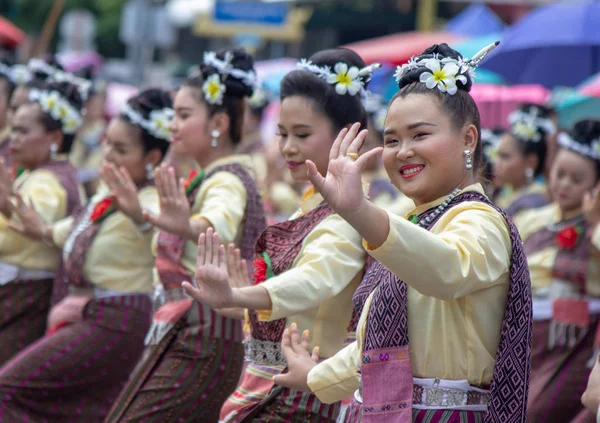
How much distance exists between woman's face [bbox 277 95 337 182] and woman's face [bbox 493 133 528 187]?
12.5 ft

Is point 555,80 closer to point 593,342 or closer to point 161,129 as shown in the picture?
point 593,342

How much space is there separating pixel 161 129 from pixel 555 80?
162 inches

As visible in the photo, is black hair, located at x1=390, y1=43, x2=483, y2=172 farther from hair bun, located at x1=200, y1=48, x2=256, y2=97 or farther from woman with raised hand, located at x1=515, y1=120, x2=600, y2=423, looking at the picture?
woman with raised hand, located at x1=515, y1=120, x2=600, y2=423

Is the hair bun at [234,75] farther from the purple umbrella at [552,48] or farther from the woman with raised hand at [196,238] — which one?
the purple umbrella at [552,48]

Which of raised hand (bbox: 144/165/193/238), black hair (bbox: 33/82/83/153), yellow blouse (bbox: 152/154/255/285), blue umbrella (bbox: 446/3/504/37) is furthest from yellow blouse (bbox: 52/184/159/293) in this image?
blue umbrella (bbox: 446/3/504/37)

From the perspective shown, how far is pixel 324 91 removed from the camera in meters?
3.99

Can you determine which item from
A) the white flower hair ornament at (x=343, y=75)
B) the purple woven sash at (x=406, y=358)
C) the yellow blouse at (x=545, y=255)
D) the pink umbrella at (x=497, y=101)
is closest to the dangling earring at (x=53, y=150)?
the white flower hair ornament at (x=343, y=75)

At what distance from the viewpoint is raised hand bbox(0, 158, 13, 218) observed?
5520 millimetres

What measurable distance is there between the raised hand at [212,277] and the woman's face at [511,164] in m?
4.50

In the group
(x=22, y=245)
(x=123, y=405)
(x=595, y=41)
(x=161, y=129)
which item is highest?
(x=595, y=41)

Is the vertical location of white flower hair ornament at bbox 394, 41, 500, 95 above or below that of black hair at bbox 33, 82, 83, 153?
above

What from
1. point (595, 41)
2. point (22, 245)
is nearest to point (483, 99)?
point (595, 41)

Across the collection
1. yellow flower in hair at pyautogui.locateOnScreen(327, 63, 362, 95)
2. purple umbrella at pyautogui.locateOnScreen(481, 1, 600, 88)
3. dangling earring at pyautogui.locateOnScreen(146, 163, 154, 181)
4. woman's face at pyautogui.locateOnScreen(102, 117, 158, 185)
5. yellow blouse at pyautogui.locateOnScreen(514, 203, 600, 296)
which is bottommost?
yellow blouse at pyautogui.locateOnScreen(514, 203, 600, 296)

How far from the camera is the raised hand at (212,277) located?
10.9 ft
